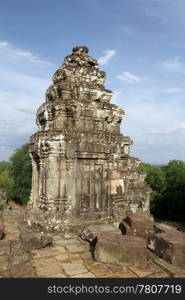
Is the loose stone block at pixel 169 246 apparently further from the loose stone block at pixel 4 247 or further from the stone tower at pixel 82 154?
the loose stone block at pixel 4 247

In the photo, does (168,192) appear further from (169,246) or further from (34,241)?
(34,241)

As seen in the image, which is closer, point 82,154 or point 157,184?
point 82,154

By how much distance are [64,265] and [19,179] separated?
24446 millimetres

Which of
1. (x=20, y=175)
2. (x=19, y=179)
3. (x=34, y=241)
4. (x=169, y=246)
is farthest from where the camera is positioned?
(x=20, y=175)

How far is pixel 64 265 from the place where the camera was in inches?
139

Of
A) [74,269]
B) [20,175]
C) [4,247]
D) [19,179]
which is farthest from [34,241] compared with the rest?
[20,175]

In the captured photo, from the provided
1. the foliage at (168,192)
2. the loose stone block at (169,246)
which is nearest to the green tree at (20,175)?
the foliage at (168,192)

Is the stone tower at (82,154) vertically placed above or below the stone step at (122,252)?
above

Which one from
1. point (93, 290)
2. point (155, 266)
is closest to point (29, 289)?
point (93, 290)

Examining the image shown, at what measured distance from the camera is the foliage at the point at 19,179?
25.6 metres

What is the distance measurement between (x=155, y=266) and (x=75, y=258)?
1234mm

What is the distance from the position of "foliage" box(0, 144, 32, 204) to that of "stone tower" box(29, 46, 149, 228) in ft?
64.1

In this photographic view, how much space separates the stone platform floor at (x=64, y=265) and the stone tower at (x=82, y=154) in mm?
1117

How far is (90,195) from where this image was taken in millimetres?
5805
